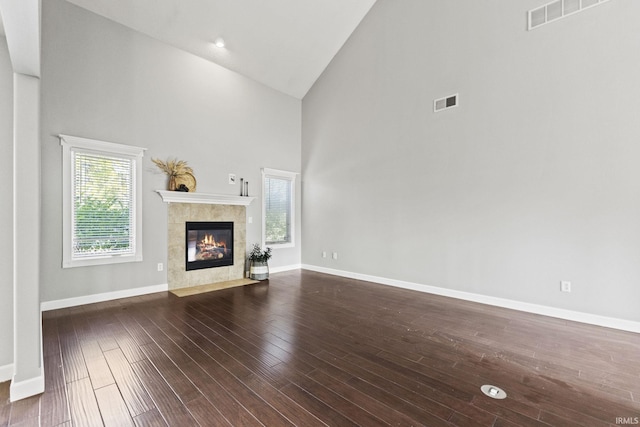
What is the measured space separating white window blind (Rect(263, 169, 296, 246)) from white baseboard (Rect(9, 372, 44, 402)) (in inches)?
172

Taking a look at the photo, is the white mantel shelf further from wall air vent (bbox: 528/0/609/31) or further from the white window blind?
wall air vent (bbox: 528/0/609/31)

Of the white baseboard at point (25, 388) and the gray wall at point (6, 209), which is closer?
the white baseboard at point (25, 388)

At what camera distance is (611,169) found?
3.28m

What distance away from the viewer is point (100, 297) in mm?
4105

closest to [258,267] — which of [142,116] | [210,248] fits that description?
[210,248]

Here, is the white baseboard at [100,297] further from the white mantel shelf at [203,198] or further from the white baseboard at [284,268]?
the white baseboard at [284,268]

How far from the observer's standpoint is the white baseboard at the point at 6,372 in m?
2.13

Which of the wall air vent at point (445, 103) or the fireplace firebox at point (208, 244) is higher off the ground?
the wall air vent at point (445, 103)

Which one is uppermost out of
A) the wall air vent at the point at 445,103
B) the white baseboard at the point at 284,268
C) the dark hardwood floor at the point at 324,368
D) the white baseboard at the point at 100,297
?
the wall air vent at the point at 445,103

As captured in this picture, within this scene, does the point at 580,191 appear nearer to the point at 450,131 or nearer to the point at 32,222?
the point at 450,131

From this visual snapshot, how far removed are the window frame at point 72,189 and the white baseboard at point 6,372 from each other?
6.60 ft

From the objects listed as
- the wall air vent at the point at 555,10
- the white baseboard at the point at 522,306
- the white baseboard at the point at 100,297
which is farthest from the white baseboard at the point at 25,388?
the wall air vent at the point at 555,10

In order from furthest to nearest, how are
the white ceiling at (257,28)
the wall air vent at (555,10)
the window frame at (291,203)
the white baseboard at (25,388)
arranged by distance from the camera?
the window frame at (291,203) < the white ceiling at (257,28) < the wall air vent at (555,10) < the white baseboard at (25,388)

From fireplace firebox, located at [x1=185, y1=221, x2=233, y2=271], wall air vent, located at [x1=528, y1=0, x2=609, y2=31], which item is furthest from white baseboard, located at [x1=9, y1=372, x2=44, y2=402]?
wall air vent, located at [x1=528, y1=0, x2=609, y2=31]
